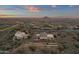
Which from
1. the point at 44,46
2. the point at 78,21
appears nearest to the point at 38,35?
the point at 44,46

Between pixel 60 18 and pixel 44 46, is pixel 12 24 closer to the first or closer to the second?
pixel 44 46
